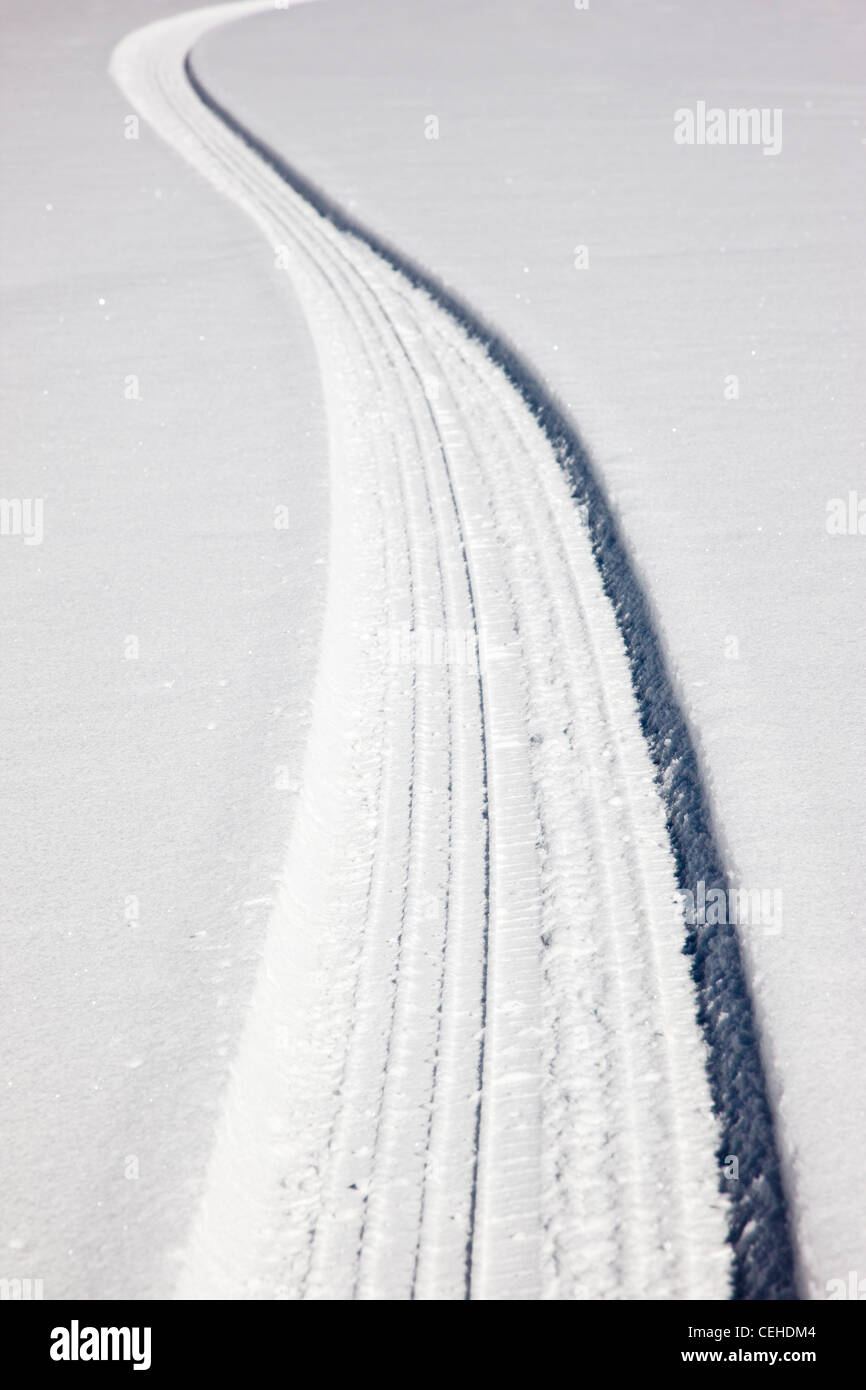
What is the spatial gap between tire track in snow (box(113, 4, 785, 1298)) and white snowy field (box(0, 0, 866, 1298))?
0.04 ft

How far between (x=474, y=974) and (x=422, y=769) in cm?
115

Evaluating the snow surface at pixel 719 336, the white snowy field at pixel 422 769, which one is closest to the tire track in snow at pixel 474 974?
the white snowy field at pixel 422 769

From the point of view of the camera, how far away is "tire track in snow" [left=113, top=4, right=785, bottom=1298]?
3098 millimetres

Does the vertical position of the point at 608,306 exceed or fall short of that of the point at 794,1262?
it exceeds it

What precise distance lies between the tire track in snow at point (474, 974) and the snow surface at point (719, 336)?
0.95 ft

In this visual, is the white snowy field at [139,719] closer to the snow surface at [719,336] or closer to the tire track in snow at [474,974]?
the tire track in snow at [474,974]

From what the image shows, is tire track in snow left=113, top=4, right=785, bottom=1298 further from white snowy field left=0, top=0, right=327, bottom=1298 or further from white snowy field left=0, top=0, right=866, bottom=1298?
white snowy field left=0, top=0, right=327, bottom=1298

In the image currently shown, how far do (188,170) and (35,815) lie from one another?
12.5 meters

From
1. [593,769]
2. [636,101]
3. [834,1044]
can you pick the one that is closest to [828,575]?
[593,769]

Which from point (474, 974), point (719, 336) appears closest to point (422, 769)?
point (474, 974)

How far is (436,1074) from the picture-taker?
3.53m

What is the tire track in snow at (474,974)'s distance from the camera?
3.10 m

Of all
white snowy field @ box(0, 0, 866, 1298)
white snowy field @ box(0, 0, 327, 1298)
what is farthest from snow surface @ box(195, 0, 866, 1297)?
white snowy field @ box(0, 0, 327, 1298)

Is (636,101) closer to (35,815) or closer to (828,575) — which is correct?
(828,575)
